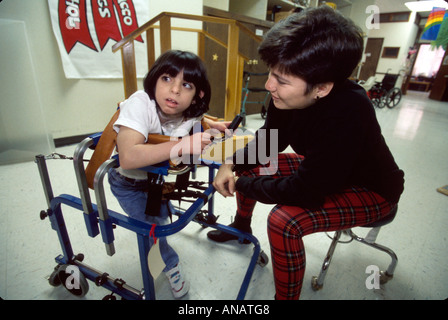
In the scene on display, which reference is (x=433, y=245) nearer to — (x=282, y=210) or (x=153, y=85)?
(x=282, y=210)

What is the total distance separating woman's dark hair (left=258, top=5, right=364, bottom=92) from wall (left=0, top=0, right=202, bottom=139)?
87.4 inches

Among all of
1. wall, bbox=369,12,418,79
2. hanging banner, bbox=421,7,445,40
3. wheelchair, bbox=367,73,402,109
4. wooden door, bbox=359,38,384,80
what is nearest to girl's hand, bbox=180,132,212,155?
hanging banner, bbox=421,7,445,40

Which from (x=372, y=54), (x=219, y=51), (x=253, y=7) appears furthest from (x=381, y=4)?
(x=219, y=51)

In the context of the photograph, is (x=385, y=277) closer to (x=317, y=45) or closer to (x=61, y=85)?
(x=317, y=45)

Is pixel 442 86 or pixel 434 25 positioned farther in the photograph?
pixel 442 86

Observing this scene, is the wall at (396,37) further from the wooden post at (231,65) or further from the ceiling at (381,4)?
the wooden post at (231,65)

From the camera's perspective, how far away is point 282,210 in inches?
26.9

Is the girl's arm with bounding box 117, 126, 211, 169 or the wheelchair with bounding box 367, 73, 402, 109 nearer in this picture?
the girl's arm with bounding box 117, 126, 211, 169

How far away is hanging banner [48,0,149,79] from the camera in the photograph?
196 centimetres

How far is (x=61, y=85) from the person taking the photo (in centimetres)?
212

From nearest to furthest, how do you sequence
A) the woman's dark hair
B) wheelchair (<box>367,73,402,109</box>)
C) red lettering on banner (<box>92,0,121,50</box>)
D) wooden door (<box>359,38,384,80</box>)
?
the woman's dark hair, red lettering on banner (<box>92,0,121,50</box>), wheelchair (<box>367,73,402,109</box>), wooden door (<box>359,38,384,80</box>)

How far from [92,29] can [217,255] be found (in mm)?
2344

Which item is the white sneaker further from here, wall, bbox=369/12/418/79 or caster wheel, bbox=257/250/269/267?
wall, bbox=369/12/418/79

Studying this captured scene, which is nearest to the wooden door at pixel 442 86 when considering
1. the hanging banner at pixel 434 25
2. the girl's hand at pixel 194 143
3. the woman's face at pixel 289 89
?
the hanging banner at pixel 434 25
